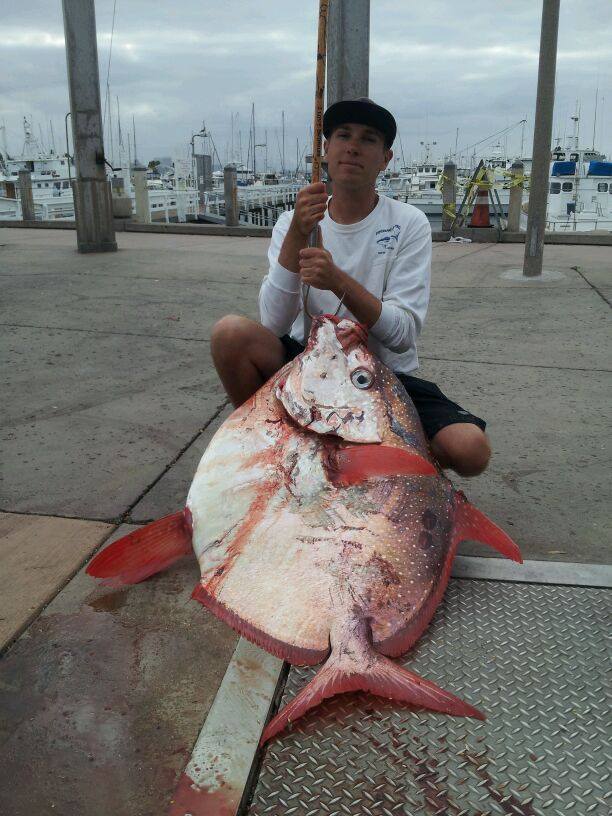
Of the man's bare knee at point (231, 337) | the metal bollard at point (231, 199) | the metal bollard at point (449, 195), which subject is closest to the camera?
the man's bare knee at point (231, 337)

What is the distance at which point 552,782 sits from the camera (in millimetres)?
1577

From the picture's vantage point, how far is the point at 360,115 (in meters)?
2.57

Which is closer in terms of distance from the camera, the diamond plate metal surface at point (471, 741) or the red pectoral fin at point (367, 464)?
the diamond plate metal surface at point (471, 741)

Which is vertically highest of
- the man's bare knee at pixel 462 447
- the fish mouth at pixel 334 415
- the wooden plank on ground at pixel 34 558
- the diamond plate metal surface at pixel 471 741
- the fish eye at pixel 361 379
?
the fish eye at pixel 361 379

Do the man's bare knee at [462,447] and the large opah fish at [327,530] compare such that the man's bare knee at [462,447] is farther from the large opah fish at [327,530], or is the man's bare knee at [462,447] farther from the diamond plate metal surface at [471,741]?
the diamond plate metal surface at [471,741]

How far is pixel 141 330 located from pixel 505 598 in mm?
4144

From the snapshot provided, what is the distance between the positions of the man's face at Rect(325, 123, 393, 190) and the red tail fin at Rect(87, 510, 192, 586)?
138 cm

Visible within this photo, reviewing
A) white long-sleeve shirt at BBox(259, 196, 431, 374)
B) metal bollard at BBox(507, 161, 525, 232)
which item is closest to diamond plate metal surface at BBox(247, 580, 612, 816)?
white long-sleeve shirt at BBox(259, 196, 431, 374)

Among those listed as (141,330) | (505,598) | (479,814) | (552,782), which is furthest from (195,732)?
(141,330)

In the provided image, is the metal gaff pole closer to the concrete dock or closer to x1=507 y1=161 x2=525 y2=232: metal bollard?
the concrete dock

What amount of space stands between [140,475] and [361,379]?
53.4 inches

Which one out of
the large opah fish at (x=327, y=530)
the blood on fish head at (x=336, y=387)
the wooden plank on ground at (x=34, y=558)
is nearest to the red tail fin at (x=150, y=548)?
the large opah fish at (x=327, y=530)

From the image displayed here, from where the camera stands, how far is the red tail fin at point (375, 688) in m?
1.68

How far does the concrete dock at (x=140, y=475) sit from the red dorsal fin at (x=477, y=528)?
0.30 metres
